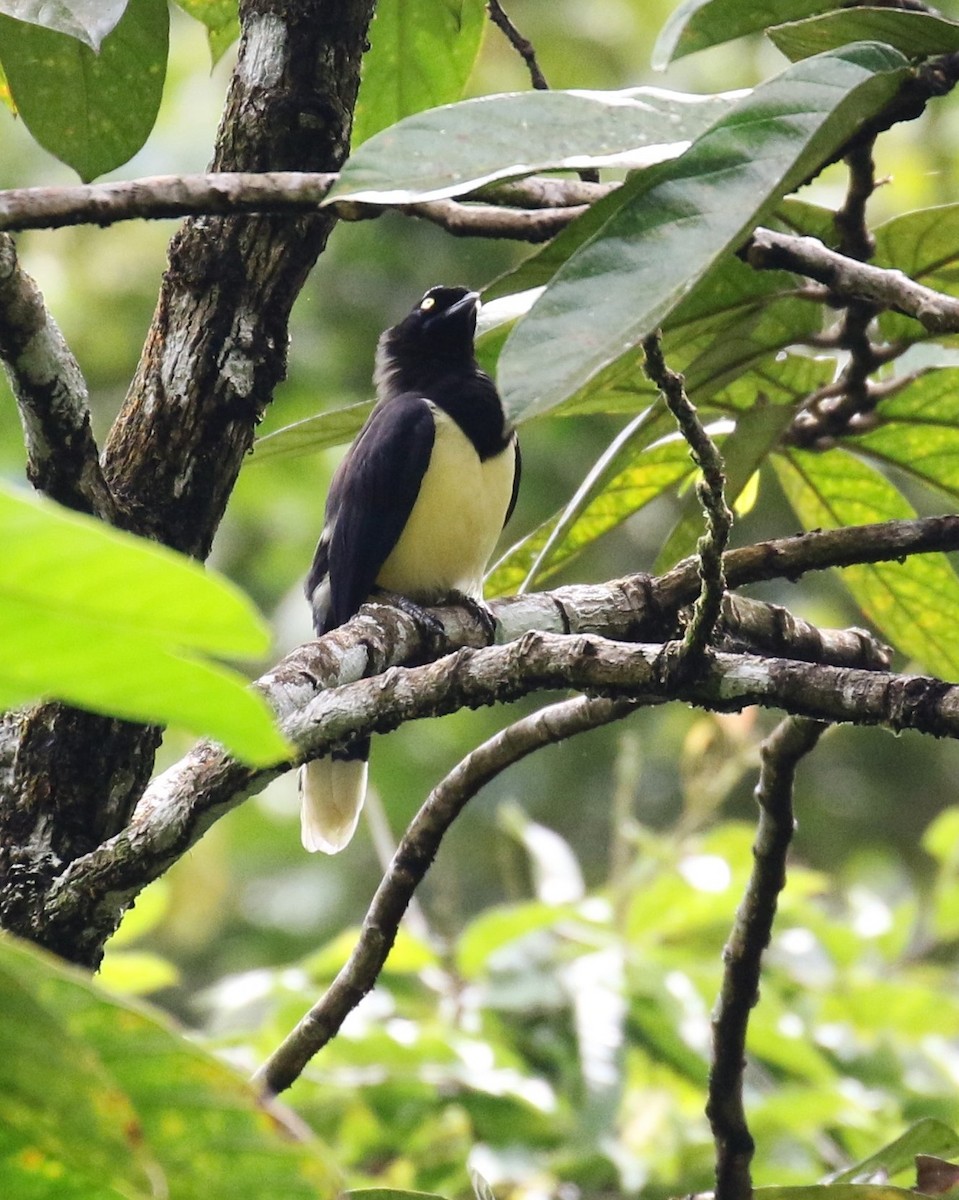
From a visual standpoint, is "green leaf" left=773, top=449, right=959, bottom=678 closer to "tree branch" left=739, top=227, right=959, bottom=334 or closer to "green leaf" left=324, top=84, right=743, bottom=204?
"tree branch" left=739, top=227, right=959, bottom=334

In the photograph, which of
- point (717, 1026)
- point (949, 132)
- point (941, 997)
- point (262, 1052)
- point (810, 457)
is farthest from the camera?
point (949, 132)

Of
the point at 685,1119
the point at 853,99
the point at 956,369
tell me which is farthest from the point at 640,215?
the point at 685,1119

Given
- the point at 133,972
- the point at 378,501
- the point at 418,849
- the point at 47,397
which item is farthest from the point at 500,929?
the point at 47,397

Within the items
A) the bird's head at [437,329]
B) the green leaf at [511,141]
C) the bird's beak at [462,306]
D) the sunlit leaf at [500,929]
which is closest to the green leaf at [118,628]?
the green leaf at [511,141]

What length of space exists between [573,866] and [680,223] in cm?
379

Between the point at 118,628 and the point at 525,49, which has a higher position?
the point at 525,49

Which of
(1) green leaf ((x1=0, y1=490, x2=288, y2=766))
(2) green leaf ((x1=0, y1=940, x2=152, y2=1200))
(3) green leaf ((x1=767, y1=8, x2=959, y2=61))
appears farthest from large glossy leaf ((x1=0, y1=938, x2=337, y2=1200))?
(3) green leaf ((x1=767, y1=8, x2=959, y2=61))

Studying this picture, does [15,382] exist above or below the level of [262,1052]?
above

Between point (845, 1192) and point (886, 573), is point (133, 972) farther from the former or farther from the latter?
point (845, 1192)

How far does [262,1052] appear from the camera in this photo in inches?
152

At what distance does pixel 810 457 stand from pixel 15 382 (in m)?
1.28

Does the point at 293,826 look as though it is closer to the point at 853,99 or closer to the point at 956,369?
the point at 956,369

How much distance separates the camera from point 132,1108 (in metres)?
0.83

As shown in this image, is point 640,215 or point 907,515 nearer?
point 640,215
